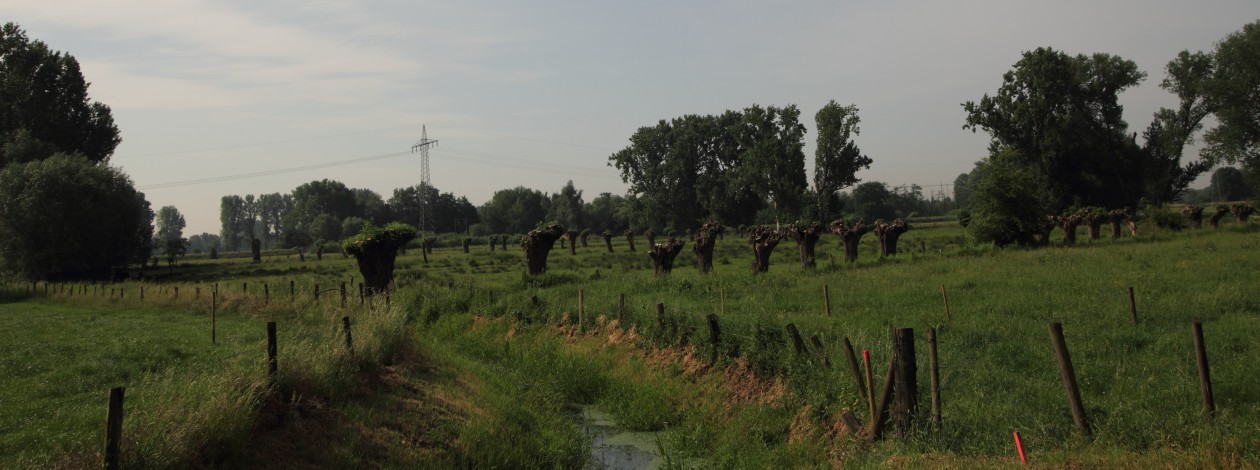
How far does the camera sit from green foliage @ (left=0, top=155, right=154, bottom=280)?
191 feet

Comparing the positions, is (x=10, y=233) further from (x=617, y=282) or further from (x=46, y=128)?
(x=617, y=282)

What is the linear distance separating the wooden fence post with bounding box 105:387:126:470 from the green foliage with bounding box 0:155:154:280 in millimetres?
61461

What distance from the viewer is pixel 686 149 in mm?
108875

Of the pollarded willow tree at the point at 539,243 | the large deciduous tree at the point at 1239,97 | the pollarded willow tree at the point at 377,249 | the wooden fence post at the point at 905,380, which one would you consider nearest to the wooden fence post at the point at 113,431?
the wooden fence post at the point at 905,380

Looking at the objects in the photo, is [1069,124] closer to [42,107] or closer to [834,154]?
[834,154]

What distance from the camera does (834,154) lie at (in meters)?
89.8

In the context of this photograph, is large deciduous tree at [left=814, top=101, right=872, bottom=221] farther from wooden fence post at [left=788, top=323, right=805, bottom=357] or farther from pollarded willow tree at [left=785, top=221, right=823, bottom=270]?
wooden fence post at [left=788, top=323, right=805, bottom=357]

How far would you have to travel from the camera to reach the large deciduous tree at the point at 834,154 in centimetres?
8938

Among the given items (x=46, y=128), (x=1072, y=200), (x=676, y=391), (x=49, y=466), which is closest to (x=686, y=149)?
(x=1072, y=200)

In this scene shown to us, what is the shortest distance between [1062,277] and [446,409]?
2161cm

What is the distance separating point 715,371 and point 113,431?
416 inches

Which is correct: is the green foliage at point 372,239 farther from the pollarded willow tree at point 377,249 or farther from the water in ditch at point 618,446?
the water in ditch at point 618,446

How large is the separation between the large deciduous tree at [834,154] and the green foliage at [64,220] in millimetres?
68709

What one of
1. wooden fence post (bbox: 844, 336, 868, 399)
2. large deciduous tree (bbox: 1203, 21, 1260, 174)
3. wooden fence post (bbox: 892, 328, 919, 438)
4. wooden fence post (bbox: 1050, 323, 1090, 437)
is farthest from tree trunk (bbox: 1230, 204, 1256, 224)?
wooden fence post (bbox: 892, 328, 919, 438)
